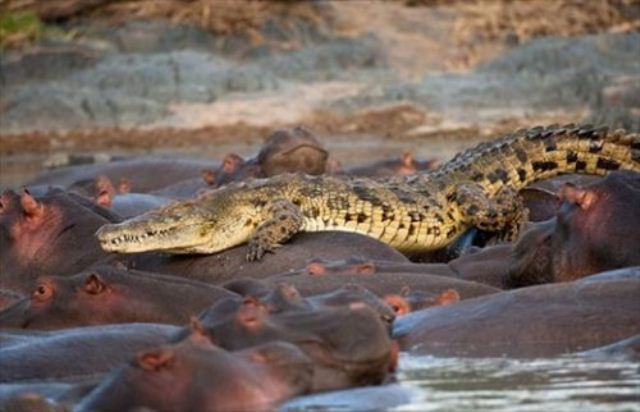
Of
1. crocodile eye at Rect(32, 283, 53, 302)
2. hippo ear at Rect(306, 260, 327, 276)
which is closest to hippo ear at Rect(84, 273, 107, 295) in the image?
crocodile eye at Rect(32, 283, 53, 302)

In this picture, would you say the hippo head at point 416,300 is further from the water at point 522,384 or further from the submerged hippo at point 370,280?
the water at point 522,384

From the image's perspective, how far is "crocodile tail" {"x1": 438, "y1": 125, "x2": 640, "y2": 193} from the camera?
36.1 feet

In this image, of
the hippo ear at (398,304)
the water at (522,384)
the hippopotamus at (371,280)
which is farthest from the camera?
the hippopotamus at (371,280)

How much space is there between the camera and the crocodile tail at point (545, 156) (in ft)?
36.1

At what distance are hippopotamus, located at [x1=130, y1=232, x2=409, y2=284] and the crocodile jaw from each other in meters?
0.08

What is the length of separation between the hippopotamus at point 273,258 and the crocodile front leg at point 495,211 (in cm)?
77

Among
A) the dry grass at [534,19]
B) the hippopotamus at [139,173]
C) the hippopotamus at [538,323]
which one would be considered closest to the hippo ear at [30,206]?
the hippopotamus at [538,323]

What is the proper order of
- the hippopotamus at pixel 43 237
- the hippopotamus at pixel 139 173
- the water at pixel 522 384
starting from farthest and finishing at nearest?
1. the hippopotamus at pixel 139 173
2. the hippopotamus at pixel 43 237
3. the water at pixel 522 384

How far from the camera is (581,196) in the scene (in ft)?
28.6

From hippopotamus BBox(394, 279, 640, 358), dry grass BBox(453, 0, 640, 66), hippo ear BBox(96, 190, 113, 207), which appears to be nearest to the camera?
hippopotamus BBox(394, 279, 640, 358)

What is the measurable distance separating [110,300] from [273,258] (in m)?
1.64

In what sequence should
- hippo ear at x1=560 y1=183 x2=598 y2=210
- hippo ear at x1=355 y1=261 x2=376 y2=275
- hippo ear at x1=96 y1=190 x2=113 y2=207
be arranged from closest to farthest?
hippo ear at x1=560 y1=183 x2=598 y2=210 < hippo ear at x1=355 y1=261 x2=376 y2=275 < hippo ear at x1=96 y1=190 x2=113 y2=207

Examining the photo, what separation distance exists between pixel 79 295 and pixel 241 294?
0.57 metres

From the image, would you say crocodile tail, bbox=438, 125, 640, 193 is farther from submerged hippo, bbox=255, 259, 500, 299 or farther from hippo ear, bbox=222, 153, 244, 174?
submerged hippo, bbox=255, 259, 500, 299
